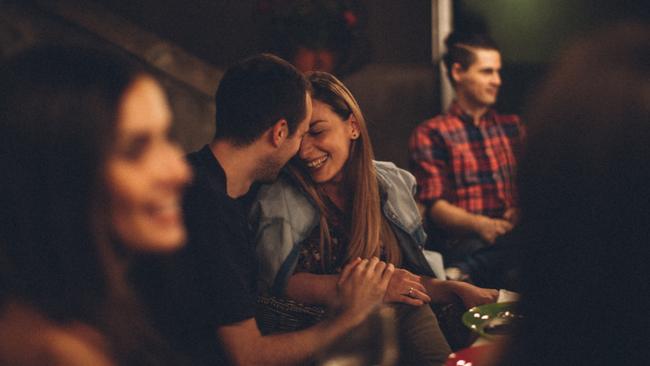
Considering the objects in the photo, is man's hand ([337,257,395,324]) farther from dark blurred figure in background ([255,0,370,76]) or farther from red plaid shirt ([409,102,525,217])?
dark blurred figure in background ([255,0,370,76])

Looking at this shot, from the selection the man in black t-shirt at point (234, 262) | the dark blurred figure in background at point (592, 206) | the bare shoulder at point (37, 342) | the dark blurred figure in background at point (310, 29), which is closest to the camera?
the dark blurred figure in background at point (592, 206)

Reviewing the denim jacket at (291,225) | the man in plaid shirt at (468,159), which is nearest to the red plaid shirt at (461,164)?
the man in plaid shirt at (468,159)

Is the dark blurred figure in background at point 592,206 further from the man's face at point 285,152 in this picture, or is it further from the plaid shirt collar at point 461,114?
the plaid shirt collar at point 461,114

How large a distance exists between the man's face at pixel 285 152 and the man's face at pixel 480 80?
2057 millimetres

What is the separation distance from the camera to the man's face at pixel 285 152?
1.96 m

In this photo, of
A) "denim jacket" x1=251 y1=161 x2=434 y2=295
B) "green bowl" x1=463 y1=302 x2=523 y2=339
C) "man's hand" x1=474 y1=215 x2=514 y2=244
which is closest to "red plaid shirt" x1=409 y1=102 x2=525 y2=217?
"man's hand" x1=474 y1=215 x2=514 y2=244

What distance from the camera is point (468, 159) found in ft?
12.3

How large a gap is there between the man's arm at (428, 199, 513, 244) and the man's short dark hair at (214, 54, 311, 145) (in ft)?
5.83

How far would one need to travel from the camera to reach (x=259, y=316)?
189 centimetres

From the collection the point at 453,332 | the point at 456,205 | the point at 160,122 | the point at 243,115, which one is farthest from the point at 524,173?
the point at 456,205

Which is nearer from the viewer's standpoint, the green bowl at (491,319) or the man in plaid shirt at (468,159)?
the green bowl at (491,319)

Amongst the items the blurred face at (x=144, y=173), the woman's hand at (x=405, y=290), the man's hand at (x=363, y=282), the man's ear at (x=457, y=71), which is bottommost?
the woman's hand at (x=405, y=290)

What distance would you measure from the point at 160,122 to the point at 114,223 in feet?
0.56

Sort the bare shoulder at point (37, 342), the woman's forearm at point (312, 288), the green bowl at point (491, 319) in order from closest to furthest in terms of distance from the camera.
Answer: the bare shoulder at point (37, 342)
the green bowl at point (491, 319)
the woman's forearm at point (312, 288)
